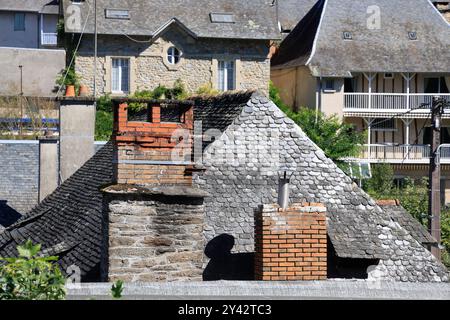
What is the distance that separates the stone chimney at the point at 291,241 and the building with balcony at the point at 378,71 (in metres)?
34.4

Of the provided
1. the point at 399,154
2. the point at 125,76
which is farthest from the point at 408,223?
the point at 399,154

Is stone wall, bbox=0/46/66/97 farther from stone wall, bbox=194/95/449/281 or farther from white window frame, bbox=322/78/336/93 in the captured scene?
stone wall, bbox=194/95/449/281

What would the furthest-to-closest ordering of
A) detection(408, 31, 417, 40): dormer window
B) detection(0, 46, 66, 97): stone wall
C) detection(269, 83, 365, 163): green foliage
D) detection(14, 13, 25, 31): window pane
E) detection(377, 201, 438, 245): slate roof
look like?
detection(14, 13, 25, 31): window pane, detection(0, 46, 66, 97): stone wall, detection(408, 31, 417, 40): dormer window, detection(269, 83, 365, 163): green foliage, detection(377, 201, 438, 245): slate roof

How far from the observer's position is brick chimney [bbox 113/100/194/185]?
11117mm

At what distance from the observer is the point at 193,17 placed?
4462cm

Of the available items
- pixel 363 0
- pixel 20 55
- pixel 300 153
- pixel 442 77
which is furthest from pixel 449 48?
pixel 300 153

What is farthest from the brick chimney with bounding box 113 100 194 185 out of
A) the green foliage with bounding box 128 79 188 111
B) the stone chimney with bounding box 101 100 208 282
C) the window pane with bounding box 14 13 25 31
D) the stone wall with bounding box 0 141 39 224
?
the window pane with bounding box 14 13 25 31

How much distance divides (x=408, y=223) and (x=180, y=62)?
93.4ft

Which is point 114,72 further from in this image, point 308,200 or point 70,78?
point 308,200

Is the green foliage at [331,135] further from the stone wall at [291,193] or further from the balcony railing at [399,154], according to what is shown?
the stone wall at [291,193]

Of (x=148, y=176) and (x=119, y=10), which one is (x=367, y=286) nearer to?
(x=148, y=176)

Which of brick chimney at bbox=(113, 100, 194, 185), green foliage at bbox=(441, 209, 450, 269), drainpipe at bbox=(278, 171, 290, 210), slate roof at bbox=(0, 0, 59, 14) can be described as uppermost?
slate roof at bbox=(0, 0, 59, 14)

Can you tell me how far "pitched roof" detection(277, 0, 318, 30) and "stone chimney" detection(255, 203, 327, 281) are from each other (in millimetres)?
44186

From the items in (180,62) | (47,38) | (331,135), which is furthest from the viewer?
(47,38)
